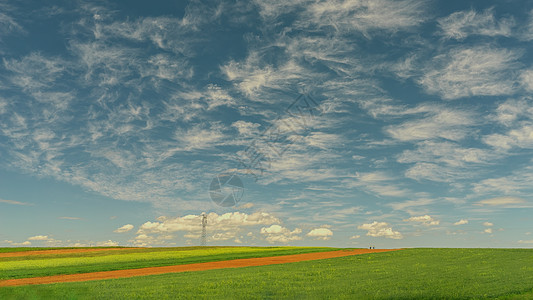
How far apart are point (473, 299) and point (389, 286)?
19.2ft

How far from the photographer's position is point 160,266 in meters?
49.8

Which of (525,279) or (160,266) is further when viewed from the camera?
(160,266)

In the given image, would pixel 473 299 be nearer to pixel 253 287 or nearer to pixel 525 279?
pixel 525 279

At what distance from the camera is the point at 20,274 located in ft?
142

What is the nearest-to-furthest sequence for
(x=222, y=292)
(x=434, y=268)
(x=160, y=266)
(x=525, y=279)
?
1. (x=222, y=292)
2. (x=525, y=279)
3. (x=434, y=268)
4. (x=160, y=266)

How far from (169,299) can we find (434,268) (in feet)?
88.4

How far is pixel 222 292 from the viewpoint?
25.8 meters

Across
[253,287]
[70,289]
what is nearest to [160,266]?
[70,289]

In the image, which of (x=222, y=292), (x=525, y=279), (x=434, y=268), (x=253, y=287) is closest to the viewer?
(x=222, y=292)

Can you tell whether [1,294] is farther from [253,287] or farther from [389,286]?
[389,286]

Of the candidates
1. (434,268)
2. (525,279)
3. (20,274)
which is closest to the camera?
(525,279)

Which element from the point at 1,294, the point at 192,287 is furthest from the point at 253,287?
the point at 1,294

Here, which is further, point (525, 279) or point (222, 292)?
point (525, 279)

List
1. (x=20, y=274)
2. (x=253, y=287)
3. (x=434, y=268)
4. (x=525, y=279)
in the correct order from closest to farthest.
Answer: (x=253, y=287), (x=525, y=279), (x=434, y=268), (x=20, y=274)
